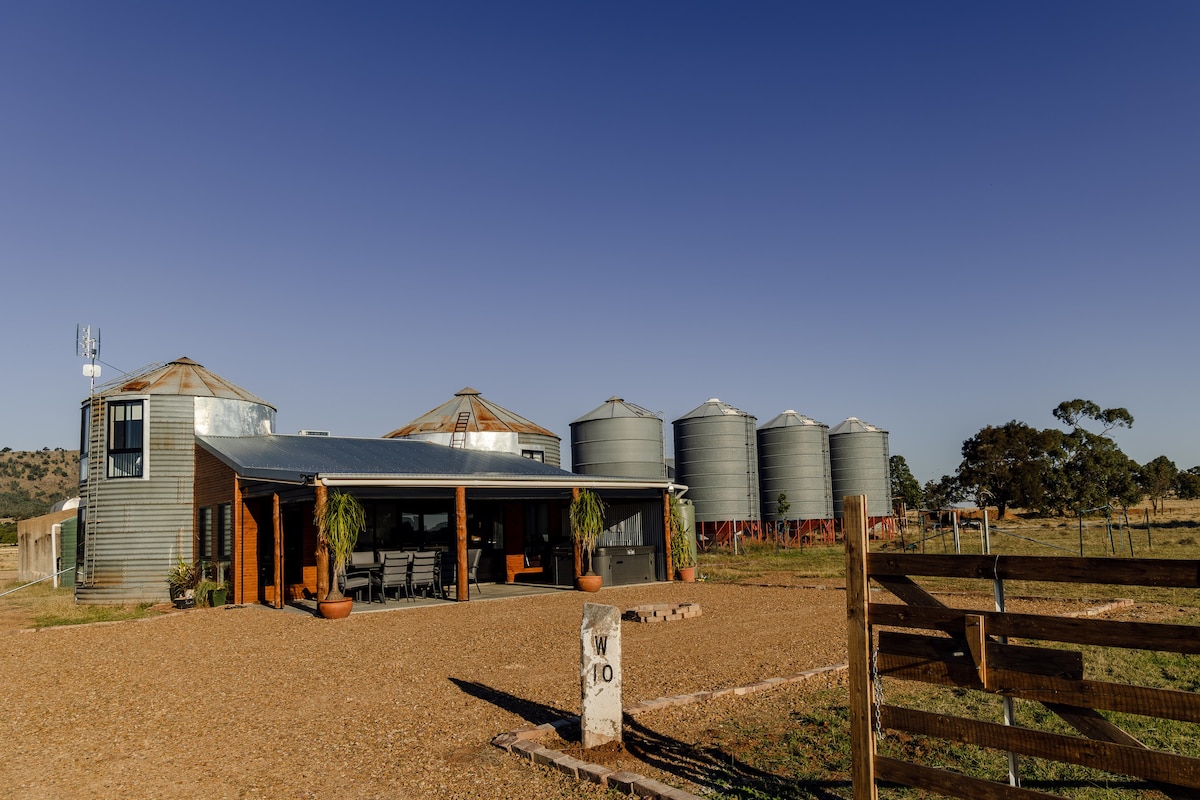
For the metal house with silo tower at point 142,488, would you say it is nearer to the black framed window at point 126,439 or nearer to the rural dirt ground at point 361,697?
the black framed window at point 126,439

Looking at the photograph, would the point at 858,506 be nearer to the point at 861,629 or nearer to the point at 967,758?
the point at 861,629

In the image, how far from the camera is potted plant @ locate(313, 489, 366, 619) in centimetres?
1551

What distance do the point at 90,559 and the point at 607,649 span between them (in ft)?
62.8

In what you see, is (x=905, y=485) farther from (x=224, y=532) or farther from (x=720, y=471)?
(x=224, y=532)

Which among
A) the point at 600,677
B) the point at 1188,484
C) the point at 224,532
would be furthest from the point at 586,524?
the point at 1188,484

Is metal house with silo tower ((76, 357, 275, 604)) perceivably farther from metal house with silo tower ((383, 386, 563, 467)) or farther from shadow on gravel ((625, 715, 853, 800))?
shadow on gravel ((625, 715, 853, 800))

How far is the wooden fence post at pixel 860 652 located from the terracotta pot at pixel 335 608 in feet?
40.3

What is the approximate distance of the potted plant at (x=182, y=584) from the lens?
19.5 m

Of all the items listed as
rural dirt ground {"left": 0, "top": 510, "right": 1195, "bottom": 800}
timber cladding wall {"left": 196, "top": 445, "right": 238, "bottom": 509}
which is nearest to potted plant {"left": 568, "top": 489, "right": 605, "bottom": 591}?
rural dirt ground {"left": 0, "top": 510, "right": 1195, "bottom": 800}

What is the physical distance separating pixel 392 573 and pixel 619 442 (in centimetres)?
1969

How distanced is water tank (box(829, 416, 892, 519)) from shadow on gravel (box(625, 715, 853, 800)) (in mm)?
38986

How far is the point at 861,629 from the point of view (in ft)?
15.8

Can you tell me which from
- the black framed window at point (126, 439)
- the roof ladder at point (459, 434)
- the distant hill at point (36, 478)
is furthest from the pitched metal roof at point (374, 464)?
the distant hill at point (36, 478)

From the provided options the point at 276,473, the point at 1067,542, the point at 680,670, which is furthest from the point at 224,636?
the point at 1067,542
